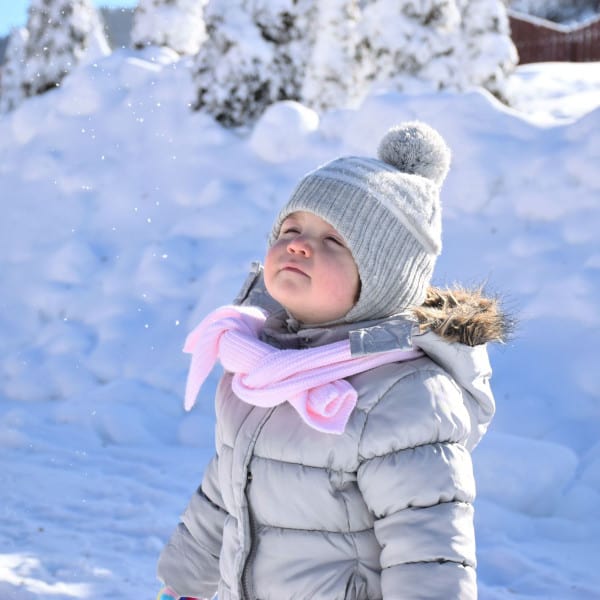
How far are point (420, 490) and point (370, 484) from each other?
0.10 metres

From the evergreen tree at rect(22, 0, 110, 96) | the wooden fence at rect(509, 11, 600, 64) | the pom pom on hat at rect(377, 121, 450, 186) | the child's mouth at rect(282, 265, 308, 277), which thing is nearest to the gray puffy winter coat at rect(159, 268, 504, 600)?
the child's mouth at rect(282, 265, 308, 277)

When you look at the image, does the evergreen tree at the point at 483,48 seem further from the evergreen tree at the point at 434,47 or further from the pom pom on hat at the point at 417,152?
the pom pom on hat at the point at 417,152

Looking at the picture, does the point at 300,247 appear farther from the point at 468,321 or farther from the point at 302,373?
the point at 468,321

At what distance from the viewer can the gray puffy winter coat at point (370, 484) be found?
163cm

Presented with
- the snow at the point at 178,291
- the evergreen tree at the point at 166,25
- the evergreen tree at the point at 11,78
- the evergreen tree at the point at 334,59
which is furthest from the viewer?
the evergreen tree at the point at 11,78

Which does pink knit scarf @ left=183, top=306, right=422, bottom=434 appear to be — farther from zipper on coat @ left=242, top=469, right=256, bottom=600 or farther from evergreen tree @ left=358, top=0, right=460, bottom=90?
evergreen tree @ left=358, top=0, right=460, bottom=90

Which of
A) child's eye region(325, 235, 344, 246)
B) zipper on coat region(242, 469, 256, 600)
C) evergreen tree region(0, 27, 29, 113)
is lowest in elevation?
evergreen tree region(0, 27, 29, 113)

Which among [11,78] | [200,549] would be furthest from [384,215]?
[11,78]

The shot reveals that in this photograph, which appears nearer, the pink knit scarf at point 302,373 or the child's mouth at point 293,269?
the pink knit scarf at point 302,373

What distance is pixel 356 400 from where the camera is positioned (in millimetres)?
1739

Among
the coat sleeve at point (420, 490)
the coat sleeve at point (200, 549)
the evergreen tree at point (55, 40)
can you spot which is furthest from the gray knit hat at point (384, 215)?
the evergreen tree at point (55, 40)

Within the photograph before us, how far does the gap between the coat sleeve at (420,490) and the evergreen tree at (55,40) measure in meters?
11.0

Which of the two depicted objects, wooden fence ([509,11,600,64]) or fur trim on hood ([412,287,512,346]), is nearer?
fur trim on hood ([412,287,512,346])

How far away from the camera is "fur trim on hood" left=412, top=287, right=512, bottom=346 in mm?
1807
